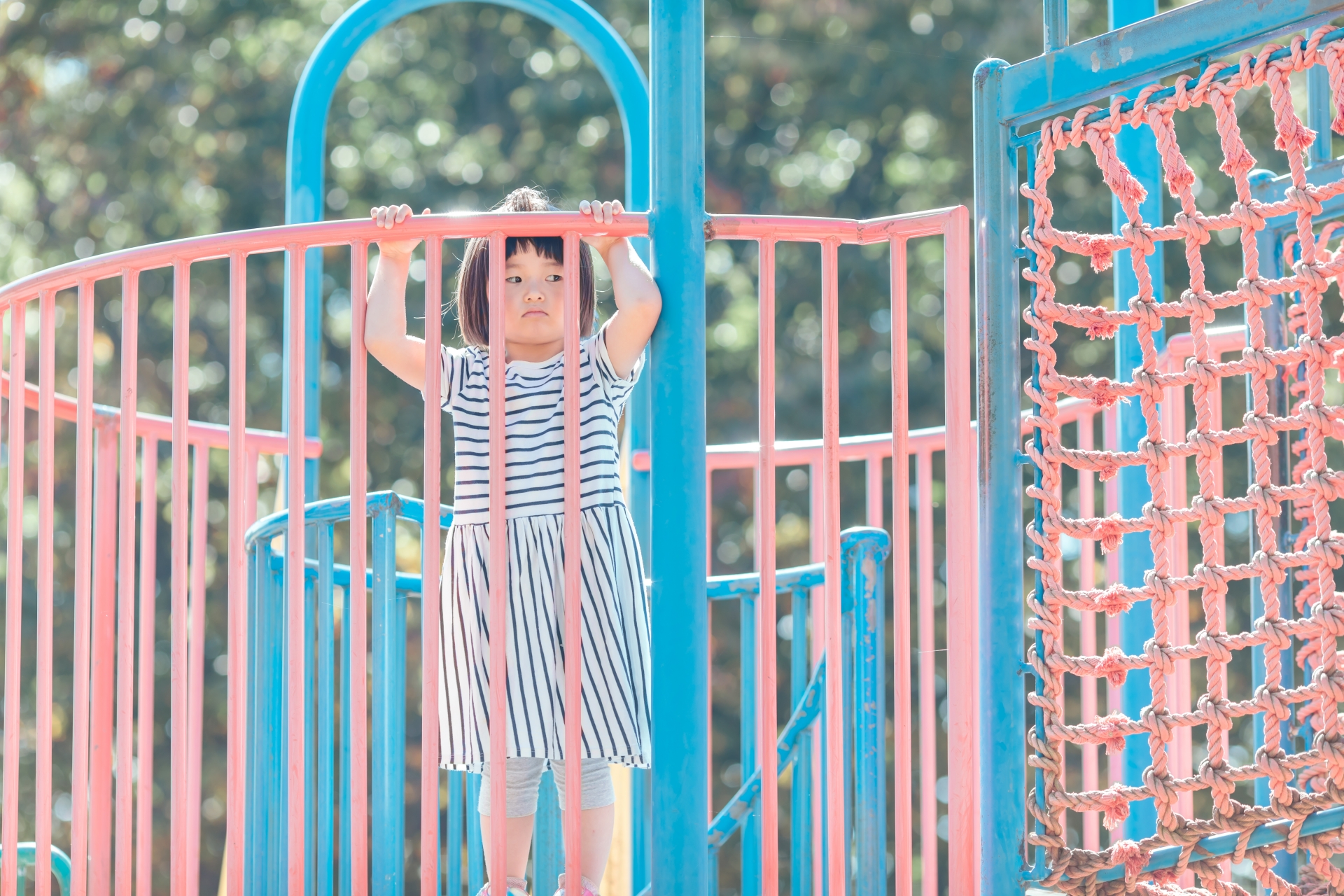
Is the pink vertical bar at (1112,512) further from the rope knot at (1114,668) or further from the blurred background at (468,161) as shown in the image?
the blurred background at (468,161)

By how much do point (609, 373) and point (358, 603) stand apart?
583 mm

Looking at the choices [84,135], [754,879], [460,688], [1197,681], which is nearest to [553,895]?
[754,879]

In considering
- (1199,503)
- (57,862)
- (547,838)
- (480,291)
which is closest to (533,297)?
(480,291)

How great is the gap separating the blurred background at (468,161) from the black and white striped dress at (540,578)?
7528 mm

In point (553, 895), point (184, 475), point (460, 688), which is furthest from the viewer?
point (553, 895)

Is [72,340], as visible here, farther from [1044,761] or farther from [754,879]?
[1044,761]

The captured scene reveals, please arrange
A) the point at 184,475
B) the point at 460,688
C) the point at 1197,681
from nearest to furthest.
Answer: the point at 184,475 → the point at 460,688 → the point at 1197,681

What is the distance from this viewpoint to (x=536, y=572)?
232cm

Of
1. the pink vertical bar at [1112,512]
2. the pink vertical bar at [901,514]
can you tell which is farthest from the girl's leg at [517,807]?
the pink vertical bar at [1112,512]

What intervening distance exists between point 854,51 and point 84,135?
5897 mm

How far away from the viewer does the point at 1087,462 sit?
190 cm

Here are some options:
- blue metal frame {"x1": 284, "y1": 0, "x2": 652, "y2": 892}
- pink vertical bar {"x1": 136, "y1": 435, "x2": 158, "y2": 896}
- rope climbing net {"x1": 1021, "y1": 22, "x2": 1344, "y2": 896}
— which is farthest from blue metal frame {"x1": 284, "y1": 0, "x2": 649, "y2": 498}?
rope climbing net {"x1": 1021, "y1": 22, "x2": 1344, "y2": 896}

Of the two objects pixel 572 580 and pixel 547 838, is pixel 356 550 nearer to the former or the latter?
pixel 572 580

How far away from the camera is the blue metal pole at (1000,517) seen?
6.25ft
